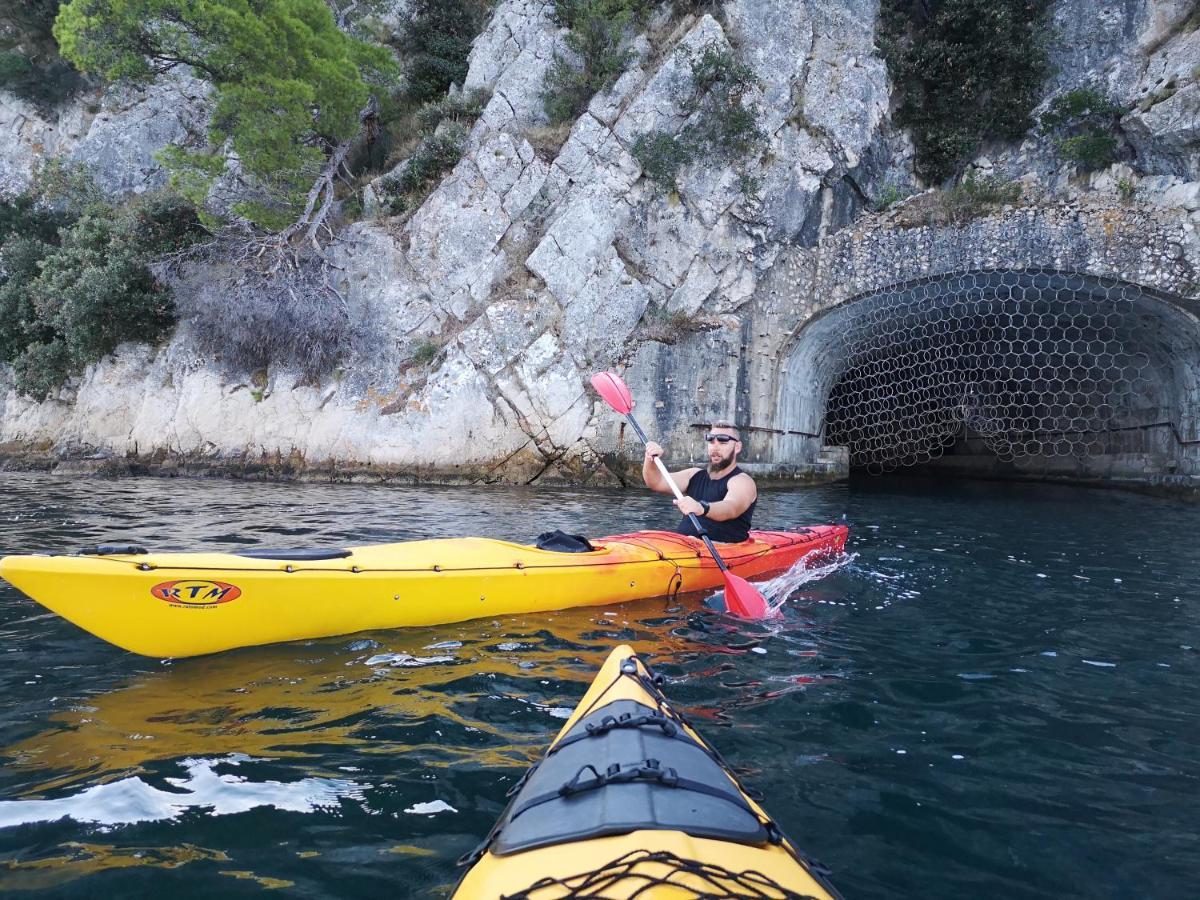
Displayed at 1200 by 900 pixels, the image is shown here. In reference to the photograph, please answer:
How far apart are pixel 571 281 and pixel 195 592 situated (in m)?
11.4

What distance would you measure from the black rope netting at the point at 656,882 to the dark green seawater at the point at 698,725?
73 cm

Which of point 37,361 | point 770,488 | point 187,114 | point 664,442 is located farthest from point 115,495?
point 187,114

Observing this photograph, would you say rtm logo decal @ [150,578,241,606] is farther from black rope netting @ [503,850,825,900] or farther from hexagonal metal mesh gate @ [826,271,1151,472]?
hexagonal metal mesh gate @ [826,271,1151,472]

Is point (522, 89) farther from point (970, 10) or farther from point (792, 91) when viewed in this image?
point (970, 10)

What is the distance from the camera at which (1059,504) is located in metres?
11.8

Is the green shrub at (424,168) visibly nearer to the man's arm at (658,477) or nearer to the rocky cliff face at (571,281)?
the rocky cliff face at (571,281)

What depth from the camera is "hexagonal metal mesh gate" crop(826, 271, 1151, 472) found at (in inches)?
500

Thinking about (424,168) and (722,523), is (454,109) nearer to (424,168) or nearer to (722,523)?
(424,168)

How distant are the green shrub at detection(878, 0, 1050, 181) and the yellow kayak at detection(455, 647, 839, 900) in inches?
614

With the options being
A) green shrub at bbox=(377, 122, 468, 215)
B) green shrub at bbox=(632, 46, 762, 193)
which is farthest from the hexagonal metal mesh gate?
green shrub at bbox=(377, 122, 468, 215)

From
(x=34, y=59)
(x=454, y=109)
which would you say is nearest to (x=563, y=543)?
(x=454, y=109)

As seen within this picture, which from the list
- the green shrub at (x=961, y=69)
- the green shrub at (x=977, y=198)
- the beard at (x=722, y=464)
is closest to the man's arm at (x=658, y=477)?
the beard at (x=722, y=464)

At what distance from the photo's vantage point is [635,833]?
1.62m

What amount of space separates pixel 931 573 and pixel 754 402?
8.48 meters
